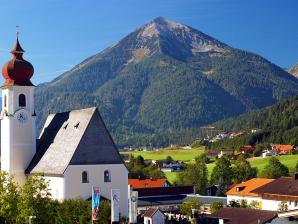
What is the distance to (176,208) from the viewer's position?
93188mm

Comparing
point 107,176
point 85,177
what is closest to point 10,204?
point 85,177

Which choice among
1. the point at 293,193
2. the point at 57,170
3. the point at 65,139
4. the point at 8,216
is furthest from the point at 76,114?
the point at 293,193

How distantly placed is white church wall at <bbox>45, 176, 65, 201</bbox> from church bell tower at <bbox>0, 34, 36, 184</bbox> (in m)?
6.69

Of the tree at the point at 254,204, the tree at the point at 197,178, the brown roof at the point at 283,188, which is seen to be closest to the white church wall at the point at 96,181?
the brown roof at the point at 283,188

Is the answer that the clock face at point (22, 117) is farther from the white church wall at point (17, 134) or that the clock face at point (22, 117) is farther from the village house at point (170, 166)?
the village house at point (170, 166)

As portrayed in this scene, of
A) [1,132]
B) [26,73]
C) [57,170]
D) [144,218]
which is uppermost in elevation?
[26,73]

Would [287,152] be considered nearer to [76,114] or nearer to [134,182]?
[134,182]

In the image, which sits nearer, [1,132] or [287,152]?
[1,132]

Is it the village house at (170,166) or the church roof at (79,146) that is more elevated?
the village house at (170,166)

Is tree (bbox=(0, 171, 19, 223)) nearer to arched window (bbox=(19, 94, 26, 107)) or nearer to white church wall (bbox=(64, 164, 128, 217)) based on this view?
white church wall (bbox=(64, 164, 128, 217))

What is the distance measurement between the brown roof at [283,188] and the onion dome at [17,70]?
3480cm

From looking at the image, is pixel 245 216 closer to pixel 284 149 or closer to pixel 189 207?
pixel 189 207

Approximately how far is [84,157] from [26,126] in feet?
36.4

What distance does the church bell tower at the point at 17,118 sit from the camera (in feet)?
214
